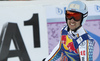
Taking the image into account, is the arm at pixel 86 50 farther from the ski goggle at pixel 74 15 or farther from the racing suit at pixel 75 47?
the ski goggle at pixel 74 15

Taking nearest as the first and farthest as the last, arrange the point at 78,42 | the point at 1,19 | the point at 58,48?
the point at 78,42, the point at 58,48, the point at 1,19

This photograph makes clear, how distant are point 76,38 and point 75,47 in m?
0.06

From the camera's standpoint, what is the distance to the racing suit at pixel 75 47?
111 centimetres

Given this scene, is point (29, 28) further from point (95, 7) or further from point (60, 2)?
point (95, 7)

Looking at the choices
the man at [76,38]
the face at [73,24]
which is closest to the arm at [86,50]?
the man at [76,38]

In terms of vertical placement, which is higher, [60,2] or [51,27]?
[60,2]

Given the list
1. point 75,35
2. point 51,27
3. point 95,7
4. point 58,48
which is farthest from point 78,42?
point 95,7

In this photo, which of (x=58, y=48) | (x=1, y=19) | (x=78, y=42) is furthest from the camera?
(x=1, y=19)

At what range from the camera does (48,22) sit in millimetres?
1487

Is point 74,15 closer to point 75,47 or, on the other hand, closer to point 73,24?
point 73,24

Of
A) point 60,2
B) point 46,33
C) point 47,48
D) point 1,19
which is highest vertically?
point 60,2

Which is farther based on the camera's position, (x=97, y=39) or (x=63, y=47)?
(x=97, y=39)

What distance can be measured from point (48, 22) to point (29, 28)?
173mm

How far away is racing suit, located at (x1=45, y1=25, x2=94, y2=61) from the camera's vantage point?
111cm
